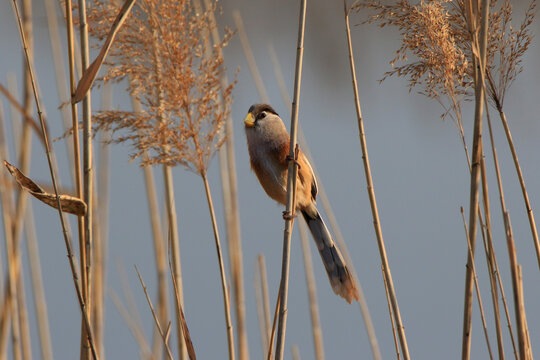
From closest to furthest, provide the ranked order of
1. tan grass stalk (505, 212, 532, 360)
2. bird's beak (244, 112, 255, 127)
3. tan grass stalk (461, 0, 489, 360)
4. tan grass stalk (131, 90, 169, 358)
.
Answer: tan grass stalk (461, 0, 489, 360), tan grass stalk (505, 212, 532, 360), bird's beak (244, 112, 255, 127), tan grass stalk (131, 90, 169, 358)

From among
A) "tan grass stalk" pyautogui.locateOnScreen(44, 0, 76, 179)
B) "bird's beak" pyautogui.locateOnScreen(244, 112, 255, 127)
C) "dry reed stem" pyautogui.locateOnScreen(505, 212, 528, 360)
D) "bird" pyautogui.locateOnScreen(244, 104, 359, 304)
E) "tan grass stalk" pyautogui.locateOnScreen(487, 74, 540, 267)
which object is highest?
"tan grass stalk" pyautogui.locateOnScreen(44, 0, 76, 179)

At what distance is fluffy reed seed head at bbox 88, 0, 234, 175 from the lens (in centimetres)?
162

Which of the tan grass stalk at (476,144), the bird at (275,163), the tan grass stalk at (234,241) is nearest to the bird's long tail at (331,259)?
the bird at (275,163)

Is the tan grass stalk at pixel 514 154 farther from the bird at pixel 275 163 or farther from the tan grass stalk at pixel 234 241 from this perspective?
the tan grass stalk at pixel 234 241

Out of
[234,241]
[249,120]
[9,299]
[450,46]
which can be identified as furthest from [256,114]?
[9,299]

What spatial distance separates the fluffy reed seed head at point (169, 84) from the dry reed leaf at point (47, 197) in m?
0.38

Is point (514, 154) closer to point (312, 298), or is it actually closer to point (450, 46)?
point (450, 46)

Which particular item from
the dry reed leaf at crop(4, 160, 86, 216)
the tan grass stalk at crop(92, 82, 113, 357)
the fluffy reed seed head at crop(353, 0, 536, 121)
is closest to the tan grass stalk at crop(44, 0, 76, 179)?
the tan grass stalk at crop(92, 82, 113, 357)

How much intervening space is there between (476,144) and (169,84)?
2.61 feet

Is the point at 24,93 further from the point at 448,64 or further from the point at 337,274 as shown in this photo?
the point at 448,64

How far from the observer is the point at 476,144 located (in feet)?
3.96

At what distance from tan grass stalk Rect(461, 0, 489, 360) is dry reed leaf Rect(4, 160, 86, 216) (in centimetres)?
78

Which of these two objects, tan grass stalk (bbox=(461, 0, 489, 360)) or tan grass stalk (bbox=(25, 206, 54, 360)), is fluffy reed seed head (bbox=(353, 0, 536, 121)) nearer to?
tan grass stalk (bbox=(461, 0, 489, 360))

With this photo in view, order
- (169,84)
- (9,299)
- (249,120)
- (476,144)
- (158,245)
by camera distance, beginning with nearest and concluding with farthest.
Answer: (476,144) → (169,84) → (9,299) → (249,120) → (158,245)
